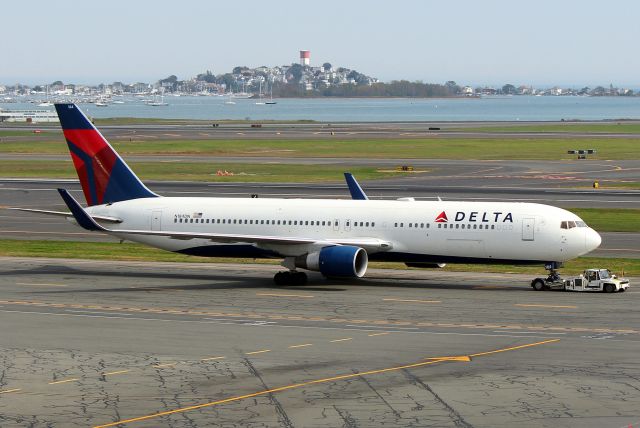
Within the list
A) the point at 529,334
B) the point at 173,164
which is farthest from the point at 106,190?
the point at 173,164

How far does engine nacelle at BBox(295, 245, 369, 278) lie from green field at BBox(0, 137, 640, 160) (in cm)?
9600

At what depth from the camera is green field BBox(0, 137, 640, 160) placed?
6132 inches

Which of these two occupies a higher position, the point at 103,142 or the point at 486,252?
the point at 103,142

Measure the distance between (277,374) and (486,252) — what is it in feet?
71.6

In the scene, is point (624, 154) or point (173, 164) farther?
point (624, 154)

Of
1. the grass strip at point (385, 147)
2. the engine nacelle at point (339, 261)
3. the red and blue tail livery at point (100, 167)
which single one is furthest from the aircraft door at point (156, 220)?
the grass strip at point (385, 147)

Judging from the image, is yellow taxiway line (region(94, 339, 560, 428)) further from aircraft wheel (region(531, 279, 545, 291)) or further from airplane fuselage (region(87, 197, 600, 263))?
airplane fuselage (region(87, 197, 600, 263))

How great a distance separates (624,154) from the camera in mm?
155250

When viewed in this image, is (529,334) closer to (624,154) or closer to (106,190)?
(106,190)

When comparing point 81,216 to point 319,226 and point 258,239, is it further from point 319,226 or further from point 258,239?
point 319,226

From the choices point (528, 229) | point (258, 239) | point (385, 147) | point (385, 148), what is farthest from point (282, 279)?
point (385, 147)

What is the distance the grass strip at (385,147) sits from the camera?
155500mm

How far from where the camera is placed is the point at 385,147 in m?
172

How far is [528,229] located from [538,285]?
2.67m
